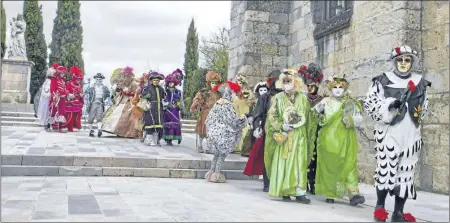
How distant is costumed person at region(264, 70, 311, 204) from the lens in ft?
18.8

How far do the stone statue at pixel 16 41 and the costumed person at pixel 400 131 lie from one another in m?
23.3

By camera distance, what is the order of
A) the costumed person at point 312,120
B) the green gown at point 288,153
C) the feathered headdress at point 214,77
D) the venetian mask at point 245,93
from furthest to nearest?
1. the venetian mask at point 245,93
2. the feathered headdress at point 214,77
3. the costumed person at point 312,120
4. the green gown at point 288,153

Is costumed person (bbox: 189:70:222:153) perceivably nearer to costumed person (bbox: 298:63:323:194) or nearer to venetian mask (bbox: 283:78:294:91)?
costumed person (bbox: 298:63:323:194)

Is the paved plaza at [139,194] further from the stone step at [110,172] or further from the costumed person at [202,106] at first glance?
the costumed person at [202,106]

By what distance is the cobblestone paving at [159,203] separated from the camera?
445cm

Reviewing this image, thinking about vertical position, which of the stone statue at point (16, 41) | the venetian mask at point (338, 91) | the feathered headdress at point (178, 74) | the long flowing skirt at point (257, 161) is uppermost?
the stone statue at point (16, 41)

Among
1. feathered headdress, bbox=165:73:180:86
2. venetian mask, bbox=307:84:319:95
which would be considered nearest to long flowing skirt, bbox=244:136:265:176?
venetian mask, bbox=307:84:319:95

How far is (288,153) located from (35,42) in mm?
29709

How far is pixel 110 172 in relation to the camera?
766 centimetres

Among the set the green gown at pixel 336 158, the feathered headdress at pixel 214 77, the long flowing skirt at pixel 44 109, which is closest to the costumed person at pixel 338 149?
the green gown at pixel 336 158

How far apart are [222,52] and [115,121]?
2289 centimetres

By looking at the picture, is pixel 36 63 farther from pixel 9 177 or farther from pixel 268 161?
pixel 268 161

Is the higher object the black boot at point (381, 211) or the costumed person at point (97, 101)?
the costumed person at point (97, 101)

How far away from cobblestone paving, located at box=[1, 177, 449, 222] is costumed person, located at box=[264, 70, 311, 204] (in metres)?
0.22
